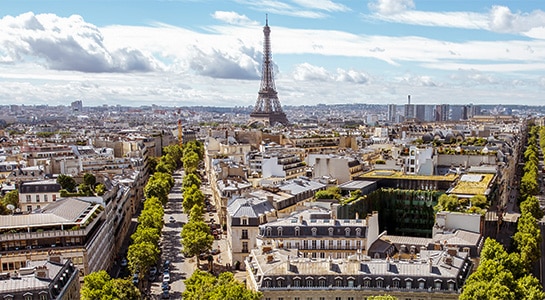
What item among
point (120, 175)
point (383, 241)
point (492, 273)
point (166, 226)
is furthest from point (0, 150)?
point (492, 273)

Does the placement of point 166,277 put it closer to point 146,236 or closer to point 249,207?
point 146,236

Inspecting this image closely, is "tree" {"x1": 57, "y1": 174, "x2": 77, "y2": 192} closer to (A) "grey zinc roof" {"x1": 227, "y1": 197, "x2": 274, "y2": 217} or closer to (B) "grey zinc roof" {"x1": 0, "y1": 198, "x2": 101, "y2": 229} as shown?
(B) "grey zinc roof" {"x1": 0, "y1": 198, "x2": 101, "y2": 229}

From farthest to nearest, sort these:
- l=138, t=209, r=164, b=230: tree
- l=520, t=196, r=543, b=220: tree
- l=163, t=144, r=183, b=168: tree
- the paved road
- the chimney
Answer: l=163, t=144, r=183, b=168: tree → l=520, t=196, r=543, b=220: tree → l=138, t=209, r=164, b=230: tree → the paved road → the chimney

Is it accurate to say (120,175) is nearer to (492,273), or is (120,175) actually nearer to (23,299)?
(23,299)

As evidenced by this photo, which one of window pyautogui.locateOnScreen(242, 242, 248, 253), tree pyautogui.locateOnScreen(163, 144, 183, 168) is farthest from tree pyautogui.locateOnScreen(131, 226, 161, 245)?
tree pyautogui.locateOnScreen(163, 144, 183, 168)

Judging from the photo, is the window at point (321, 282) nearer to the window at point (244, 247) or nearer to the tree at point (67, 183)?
the window at point (244, 247)

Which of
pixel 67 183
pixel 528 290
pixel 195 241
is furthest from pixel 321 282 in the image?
pixel 67 183
